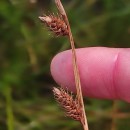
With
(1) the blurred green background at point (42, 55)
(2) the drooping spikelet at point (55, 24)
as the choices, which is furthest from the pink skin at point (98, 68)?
(1) the blurred green background at point (42, 55)

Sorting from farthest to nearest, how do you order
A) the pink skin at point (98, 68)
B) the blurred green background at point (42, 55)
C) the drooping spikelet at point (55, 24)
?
the blurred green background at point (42, 55), the pink skin at point (98, 68), the drooping spikelet at point (55, 24)

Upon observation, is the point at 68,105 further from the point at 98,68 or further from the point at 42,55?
the point at 42,55

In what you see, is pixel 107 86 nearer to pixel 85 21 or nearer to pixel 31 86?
pixel 31 86

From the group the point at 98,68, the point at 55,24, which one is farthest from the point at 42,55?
the point at 55,24

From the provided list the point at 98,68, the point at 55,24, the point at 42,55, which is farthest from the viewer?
the point at 42,55

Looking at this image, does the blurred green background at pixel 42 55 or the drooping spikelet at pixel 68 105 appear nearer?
the drooping spikelet at pixel 68 105

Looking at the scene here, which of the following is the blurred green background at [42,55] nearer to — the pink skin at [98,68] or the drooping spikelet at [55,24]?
the pink skin at [98,68]
